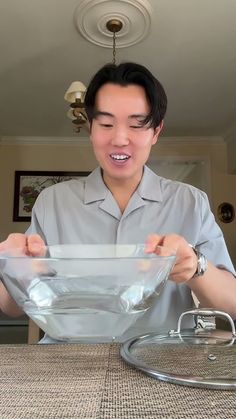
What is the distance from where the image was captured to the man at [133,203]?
79 cm

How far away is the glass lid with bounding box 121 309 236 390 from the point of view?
1.14 feet

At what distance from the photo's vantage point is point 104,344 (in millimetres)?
518

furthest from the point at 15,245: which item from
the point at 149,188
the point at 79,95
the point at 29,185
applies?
the point at 29,185

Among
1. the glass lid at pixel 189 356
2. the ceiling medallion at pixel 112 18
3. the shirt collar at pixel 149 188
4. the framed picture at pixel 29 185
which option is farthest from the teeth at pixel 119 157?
the framed picture at pixel 29 185

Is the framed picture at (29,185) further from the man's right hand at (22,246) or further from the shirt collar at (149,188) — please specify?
the man's right hand at (22,246)

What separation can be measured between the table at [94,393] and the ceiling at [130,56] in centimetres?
188

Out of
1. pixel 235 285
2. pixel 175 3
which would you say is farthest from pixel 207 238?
pixel 175 3

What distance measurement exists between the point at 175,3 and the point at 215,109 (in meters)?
1.41

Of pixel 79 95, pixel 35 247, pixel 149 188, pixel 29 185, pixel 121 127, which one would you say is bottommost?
pixel 35 247

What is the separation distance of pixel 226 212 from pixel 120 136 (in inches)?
130

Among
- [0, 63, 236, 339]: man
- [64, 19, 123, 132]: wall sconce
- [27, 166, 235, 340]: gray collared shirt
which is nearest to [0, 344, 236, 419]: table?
[0, 63, 236, 339]: man

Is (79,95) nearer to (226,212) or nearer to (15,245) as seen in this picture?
(15,245)

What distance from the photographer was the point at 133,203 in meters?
0.91

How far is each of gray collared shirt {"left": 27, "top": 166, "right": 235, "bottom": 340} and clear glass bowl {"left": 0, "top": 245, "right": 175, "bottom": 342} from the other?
0.37 metres
